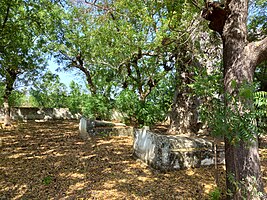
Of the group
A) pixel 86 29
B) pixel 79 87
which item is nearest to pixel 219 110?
pixel 86 29

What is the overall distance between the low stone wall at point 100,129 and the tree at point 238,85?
5516mm

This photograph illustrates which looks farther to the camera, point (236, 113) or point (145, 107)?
point (145, 107)

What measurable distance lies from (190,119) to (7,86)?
9.23 metres

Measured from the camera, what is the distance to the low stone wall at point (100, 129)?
7602 mm

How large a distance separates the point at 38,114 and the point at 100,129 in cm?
923

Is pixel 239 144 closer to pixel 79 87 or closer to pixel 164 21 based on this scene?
pixel 164 21

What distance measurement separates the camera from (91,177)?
3.94m

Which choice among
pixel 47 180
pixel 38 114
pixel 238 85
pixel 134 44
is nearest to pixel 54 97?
pixel 38 114

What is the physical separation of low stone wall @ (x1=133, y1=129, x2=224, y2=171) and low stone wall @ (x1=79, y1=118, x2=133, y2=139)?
11.0ft

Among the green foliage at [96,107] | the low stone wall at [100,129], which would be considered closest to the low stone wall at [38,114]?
the green foliage at [96,107]

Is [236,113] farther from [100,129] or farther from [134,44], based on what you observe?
[100,129]

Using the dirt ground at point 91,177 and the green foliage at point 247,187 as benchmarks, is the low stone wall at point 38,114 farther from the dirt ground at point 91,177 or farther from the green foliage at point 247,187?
the green foliage at point 247,187

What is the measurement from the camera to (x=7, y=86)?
1030 cm

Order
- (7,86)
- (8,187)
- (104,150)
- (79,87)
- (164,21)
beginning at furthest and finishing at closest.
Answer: (79,87) → (7,86) → (104,150) → (164,21) → (8,187)
